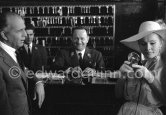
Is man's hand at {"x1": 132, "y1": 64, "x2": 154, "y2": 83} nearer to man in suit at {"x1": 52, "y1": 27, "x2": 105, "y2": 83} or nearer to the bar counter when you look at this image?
the bar counter

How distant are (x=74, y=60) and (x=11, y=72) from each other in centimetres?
225

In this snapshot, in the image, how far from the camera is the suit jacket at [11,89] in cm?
202

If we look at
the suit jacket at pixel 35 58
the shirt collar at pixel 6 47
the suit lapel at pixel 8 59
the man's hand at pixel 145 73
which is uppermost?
the shirt collar at pixel 6 47

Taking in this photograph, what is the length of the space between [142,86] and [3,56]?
43.6 inches

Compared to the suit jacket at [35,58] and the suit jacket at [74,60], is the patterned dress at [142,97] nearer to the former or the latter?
the suit jacket at [74,60]

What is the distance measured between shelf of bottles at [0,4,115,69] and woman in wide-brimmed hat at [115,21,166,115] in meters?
4.46

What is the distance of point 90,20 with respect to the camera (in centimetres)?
673

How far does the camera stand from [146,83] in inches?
84.0

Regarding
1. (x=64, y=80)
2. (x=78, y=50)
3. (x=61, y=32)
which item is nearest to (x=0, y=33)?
(x=64, y=80)

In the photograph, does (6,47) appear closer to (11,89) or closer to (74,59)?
(11,89)

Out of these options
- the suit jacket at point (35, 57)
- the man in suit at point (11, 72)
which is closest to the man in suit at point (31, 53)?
the suit jacket at point (35, 57)

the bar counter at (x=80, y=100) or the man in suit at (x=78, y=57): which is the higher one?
the man in suit at (x=78, y=57)

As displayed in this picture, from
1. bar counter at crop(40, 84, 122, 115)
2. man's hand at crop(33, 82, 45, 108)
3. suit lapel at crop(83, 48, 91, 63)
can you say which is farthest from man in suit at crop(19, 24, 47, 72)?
man's hand at crop(33, 82, 45, 108)

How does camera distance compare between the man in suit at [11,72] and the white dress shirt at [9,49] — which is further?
the white dress shirt at [9,49]
